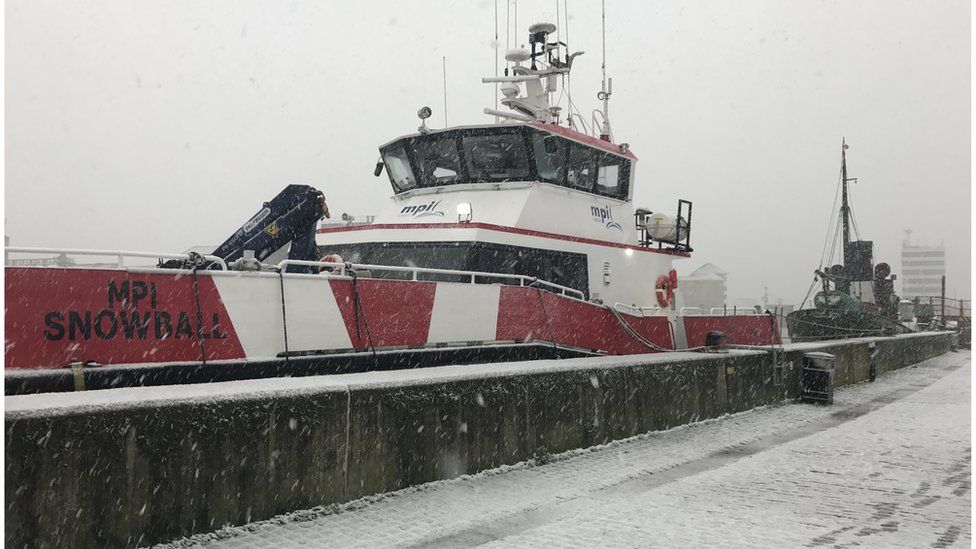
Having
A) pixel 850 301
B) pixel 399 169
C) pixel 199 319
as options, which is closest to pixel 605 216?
pixel 399 169

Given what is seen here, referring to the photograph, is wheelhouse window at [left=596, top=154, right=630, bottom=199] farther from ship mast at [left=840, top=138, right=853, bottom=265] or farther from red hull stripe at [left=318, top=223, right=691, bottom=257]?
ship mast at [left=840, top=138, right=853, bottom=265]

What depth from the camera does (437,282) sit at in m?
8.20

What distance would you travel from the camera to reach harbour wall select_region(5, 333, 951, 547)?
4035mm

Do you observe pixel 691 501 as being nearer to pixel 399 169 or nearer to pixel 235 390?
pixel 235 390

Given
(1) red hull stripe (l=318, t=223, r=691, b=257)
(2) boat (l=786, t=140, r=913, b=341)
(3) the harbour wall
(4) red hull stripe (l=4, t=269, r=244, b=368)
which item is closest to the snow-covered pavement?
(3) the harbour wall

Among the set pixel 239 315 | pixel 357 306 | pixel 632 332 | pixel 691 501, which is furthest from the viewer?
pixel 632 332

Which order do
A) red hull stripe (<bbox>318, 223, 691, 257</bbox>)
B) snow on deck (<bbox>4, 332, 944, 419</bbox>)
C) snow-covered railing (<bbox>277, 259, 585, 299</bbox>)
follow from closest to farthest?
snow on deck (<bbox>4, 332, 944, 419</bbox>), snow-covered railing (<bbox>277, 259, 585, 299</bbox>), red hull stripe (<bbox>318, 223, 691, 257</bbox>)

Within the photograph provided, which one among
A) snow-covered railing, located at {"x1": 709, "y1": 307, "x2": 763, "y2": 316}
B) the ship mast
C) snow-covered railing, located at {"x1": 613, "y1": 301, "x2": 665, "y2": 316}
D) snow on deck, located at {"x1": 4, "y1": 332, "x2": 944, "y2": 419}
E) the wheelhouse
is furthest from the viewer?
the ship mast

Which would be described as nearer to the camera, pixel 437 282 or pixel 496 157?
pixel 437 282

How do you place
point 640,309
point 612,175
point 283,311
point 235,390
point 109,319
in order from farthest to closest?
point 612,175 < point 640,309 < point 283,311 < point 109,319 < point 235,390

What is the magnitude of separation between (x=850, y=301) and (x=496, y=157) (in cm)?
2240

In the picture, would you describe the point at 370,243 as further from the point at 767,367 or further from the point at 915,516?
the point at 915,516

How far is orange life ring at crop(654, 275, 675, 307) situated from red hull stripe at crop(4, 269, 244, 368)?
26.6ft

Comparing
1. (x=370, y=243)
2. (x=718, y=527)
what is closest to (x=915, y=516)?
(x=718, y=527)
